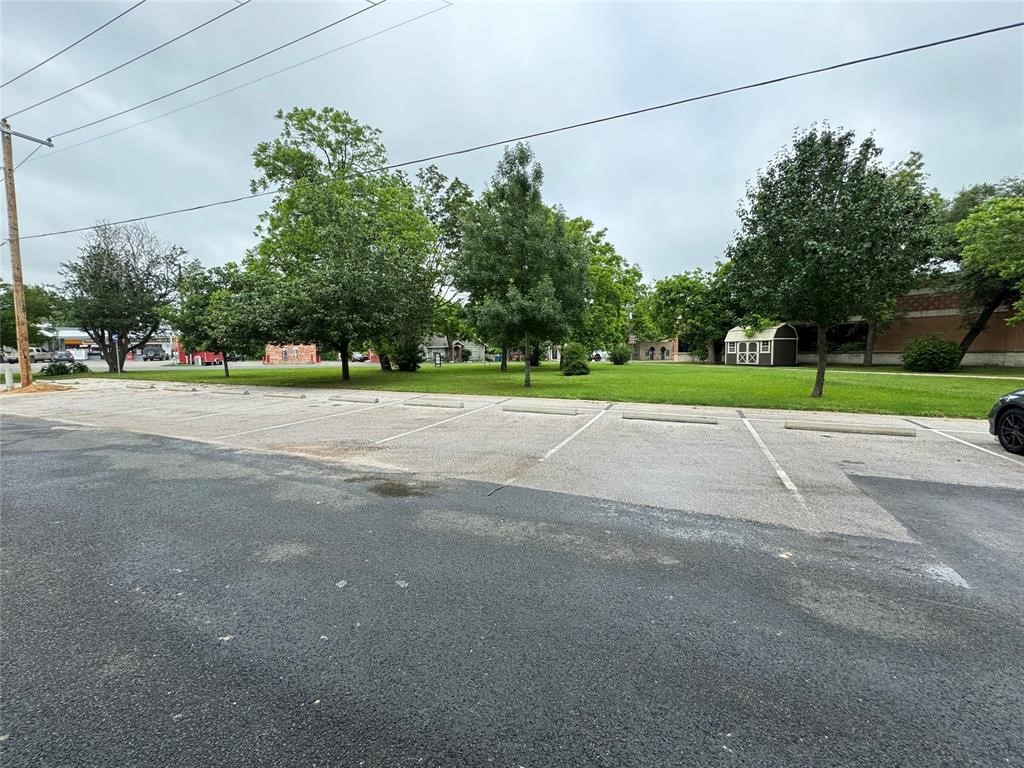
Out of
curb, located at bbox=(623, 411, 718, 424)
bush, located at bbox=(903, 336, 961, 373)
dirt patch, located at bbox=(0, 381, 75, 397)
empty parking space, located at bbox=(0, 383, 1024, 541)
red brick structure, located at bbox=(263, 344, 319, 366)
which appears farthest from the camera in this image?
red brick structure, located at bbox=(263, 344, 319, 366)

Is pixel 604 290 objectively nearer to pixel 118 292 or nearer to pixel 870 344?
pixel 870 344

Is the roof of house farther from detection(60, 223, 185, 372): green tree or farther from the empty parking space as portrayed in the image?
detection(60, 223, 185, 372): green tree

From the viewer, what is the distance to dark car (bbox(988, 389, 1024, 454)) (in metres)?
7.21

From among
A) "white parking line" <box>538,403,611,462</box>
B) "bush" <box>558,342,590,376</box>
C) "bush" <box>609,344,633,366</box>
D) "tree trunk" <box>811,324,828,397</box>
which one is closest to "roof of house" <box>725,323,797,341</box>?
"bush" <box>609,344,633,366</box>

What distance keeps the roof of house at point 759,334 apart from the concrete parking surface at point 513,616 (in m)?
35.8

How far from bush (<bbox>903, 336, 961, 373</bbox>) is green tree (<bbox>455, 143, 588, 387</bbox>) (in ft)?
67.9

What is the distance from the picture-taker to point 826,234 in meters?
12.2

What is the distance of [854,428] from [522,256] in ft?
38.5

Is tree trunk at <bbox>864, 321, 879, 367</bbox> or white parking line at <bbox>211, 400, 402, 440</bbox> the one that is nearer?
white parking line at <bbox>211, 400, 402, 440</bbox>

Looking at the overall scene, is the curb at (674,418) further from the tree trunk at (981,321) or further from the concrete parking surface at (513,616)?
the tree trunk at (981,321)

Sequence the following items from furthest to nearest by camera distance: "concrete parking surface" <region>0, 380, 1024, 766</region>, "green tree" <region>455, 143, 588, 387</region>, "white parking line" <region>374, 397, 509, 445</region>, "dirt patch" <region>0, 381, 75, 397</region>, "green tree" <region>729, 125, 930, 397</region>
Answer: "dirt patch" <region>0, 381, 75, 397</region> → "green tree" <region>455, 143, 588, 387</region> → "green tree" <region>729, 125, 930, 397</region> → "white parking line" <region>374, 397, 509, 445</region> → "concrete parking surface" <region>0, 380, 1024, 766</region>

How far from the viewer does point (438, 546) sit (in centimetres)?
375

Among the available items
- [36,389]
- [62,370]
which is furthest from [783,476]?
[62,370]

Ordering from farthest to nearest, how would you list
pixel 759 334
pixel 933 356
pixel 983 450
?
1. pixel 759 334
2. pixel 933 356
3. pixel 983 450
